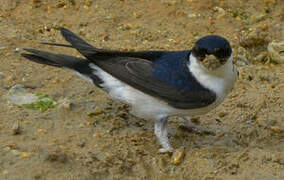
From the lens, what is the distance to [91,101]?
15.0 feet

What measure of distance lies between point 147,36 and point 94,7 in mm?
823

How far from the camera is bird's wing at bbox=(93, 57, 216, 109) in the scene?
3.86 m

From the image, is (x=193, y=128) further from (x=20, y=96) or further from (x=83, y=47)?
(x=20, y=96)

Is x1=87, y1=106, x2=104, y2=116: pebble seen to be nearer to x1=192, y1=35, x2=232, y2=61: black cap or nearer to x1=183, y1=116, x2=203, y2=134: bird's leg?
x1=183, y1=116, x2=203, y2=134: bird's leg

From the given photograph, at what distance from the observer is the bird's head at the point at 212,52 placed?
143 inches

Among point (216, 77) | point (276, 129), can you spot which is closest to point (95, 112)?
point (216, 77)

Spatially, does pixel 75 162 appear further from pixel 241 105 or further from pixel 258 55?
pixel 258 55

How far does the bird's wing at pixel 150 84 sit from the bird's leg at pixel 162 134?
8.2 inches

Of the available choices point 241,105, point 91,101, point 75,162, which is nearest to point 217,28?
point 241,105

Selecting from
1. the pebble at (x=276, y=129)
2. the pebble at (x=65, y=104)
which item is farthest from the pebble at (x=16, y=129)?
the pebble at (x=276, y=129)

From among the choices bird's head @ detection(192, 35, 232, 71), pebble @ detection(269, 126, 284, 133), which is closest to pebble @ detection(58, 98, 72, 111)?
bird's head @ detection(192, 35, 232, 71)

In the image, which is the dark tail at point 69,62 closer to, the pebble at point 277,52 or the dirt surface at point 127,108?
the dirt surface at point 127,108

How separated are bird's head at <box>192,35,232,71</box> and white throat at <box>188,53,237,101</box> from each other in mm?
84

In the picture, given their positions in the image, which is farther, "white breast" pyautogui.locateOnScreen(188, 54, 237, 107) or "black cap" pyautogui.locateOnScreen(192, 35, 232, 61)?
"white breast" pyautogui.locateOnScreen(188, 54, 237, 107)
